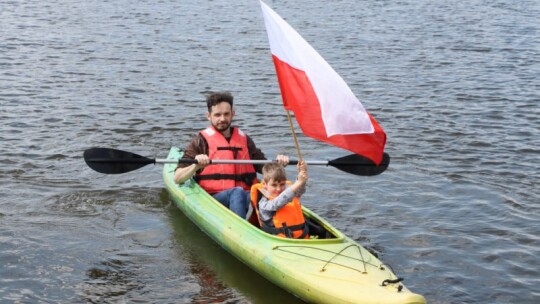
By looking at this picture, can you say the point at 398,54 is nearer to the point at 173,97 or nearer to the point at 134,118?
the point at 173,97

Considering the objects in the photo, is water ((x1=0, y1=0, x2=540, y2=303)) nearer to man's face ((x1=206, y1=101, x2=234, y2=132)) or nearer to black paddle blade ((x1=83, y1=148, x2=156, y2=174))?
black paddle blade ((x1=83, y1=148, x2=156, y2=174))

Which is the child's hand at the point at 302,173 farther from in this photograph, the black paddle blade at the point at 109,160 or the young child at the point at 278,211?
the black paddle blade at the point at 109,160

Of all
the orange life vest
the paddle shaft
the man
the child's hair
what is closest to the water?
the orange life vest

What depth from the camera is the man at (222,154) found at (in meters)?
8.36

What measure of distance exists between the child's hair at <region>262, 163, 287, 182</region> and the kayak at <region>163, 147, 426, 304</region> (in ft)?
1.54

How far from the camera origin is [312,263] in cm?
707

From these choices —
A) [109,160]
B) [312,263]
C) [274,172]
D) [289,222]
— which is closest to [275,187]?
[274,172]

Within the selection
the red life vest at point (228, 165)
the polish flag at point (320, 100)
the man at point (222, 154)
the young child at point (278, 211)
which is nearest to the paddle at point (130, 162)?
the man at point (222, 154)

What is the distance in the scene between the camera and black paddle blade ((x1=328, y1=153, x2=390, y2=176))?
27.4 feet

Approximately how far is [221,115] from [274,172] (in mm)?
1112

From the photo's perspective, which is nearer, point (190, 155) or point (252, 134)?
point (190, 155)

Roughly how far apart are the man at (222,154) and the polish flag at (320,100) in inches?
45.6

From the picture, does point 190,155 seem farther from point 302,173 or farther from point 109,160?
point 302,173

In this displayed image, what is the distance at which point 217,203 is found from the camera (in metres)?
8.34
